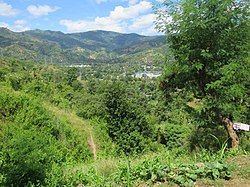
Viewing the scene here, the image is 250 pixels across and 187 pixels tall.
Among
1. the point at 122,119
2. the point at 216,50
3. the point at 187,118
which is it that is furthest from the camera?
the point at 122,119

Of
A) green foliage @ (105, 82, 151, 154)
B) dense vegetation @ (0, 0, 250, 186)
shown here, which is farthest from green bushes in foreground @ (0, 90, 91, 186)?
green foliage @ (105, 82, 151, 154)

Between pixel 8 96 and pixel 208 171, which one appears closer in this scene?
pixel 208 171

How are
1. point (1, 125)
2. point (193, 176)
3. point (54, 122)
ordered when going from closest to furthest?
point (193, 176)
point (1, 125)
point (54, 122)

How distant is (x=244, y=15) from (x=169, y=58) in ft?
7.17

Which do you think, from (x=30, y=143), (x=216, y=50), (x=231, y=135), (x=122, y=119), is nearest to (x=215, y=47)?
(x=216, y=50)

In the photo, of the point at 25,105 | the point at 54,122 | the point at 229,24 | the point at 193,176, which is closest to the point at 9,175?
the point at 193,176

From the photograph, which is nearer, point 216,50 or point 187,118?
point 216,50

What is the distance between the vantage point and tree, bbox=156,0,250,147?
17.8ft

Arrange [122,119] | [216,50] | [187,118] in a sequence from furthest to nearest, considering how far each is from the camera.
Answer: [122,119] < [187,118] < [216,50]

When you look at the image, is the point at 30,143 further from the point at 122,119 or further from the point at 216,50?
the point at 122,119

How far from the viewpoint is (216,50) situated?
18.8 feet

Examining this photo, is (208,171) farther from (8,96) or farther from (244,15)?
(8,96)

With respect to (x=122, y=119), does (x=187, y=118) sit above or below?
above

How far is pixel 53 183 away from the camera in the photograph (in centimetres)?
316
